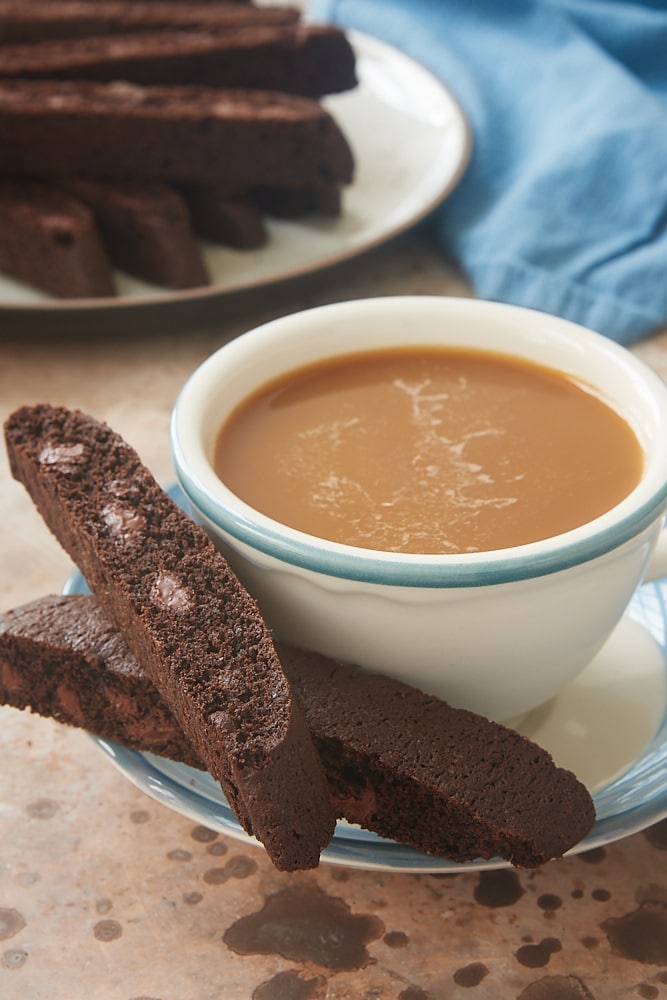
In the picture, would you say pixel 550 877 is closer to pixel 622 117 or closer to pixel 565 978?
pixel 565 978

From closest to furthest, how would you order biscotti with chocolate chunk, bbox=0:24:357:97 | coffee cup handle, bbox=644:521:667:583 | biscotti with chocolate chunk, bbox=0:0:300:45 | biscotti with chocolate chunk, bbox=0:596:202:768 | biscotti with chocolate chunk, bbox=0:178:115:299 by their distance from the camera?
biscotti with chocolate chunk, bbox=0:596:202:768 < coffee cup handle, bbox=644:521:667:583 < biscotti with chocolate chunk, bbox=0:178:115:299 < biscotti with chocolate chunk, bbox=0:24:357:97 < biscotti with chocolate chunk, bbox=0:0:300:45

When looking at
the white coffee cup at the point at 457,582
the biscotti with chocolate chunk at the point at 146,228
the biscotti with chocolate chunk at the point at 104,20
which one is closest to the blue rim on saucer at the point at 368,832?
the white coffee cup at the point at 457,582

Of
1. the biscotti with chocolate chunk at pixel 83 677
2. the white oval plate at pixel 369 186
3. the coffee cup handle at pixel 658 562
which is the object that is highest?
the coffee cup handle at pixel 658 562

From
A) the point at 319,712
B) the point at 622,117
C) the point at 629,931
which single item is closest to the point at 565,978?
the point at 629,931

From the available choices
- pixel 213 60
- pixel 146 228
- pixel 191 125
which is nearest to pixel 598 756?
pixel 146 228

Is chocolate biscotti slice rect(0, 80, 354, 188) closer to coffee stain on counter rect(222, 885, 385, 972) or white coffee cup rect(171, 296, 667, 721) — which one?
white coffee cup rect(171, 296, 667, 721)

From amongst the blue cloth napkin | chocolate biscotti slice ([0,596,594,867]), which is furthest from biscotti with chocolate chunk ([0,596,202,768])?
the blue cloth napkin

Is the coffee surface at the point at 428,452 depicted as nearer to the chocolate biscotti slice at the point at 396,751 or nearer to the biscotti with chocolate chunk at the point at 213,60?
the chocolate biscotti slice at the point at 396,751
